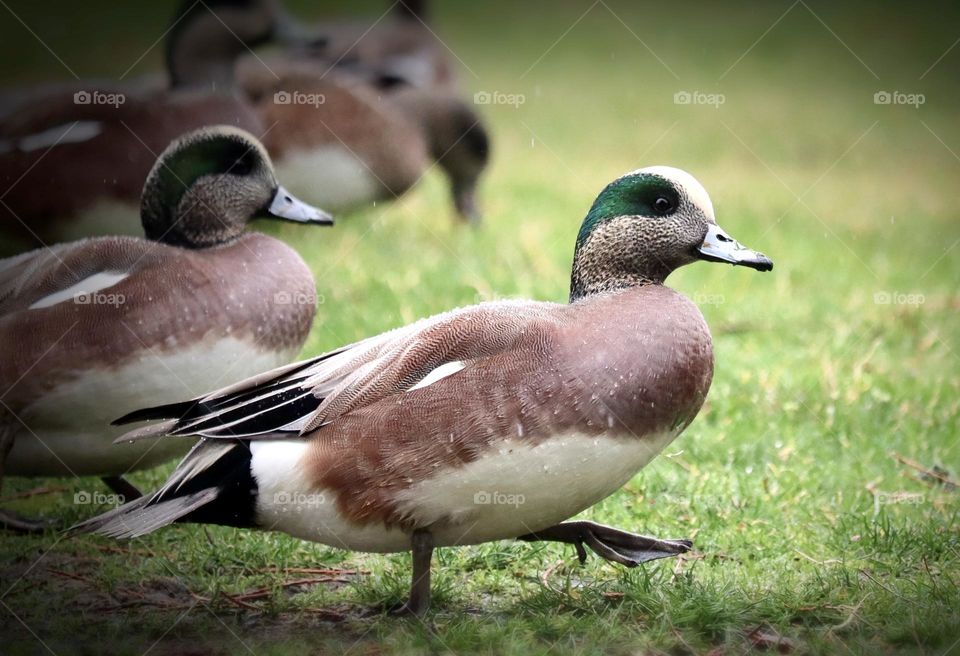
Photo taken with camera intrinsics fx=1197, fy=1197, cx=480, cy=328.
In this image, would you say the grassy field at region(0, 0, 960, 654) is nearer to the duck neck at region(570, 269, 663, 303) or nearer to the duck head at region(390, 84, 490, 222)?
the duck head at region(390, 84, 490, 222)

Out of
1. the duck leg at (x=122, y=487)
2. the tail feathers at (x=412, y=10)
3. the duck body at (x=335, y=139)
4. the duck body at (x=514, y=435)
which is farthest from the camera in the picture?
the tail feathers at (x=412, y=10)

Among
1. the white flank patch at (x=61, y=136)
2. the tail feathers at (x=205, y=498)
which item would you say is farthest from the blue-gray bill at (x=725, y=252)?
the white flank patch at (x=61, y=136)

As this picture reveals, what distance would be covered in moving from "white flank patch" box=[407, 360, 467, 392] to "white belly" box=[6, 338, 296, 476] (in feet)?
3.18

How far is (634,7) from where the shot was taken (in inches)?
629

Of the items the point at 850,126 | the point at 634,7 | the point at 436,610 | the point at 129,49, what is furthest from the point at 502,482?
the point at 634,7

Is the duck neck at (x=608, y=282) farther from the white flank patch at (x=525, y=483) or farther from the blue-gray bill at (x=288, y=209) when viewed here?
the blue-gray bill at (x=288, y=209)

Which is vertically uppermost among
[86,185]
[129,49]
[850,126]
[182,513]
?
[129,49]

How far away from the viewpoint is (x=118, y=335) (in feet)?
11.8

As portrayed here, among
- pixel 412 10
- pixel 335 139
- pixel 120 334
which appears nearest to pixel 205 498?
pixel 120 334

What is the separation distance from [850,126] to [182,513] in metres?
9.01

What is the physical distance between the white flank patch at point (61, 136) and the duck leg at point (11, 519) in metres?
2.28

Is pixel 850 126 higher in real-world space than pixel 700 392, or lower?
higher

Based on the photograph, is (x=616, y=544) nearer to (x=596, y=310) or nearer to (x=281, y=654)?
(x=596, y=310)

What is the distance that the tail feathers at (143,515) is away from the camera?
2977 mm
